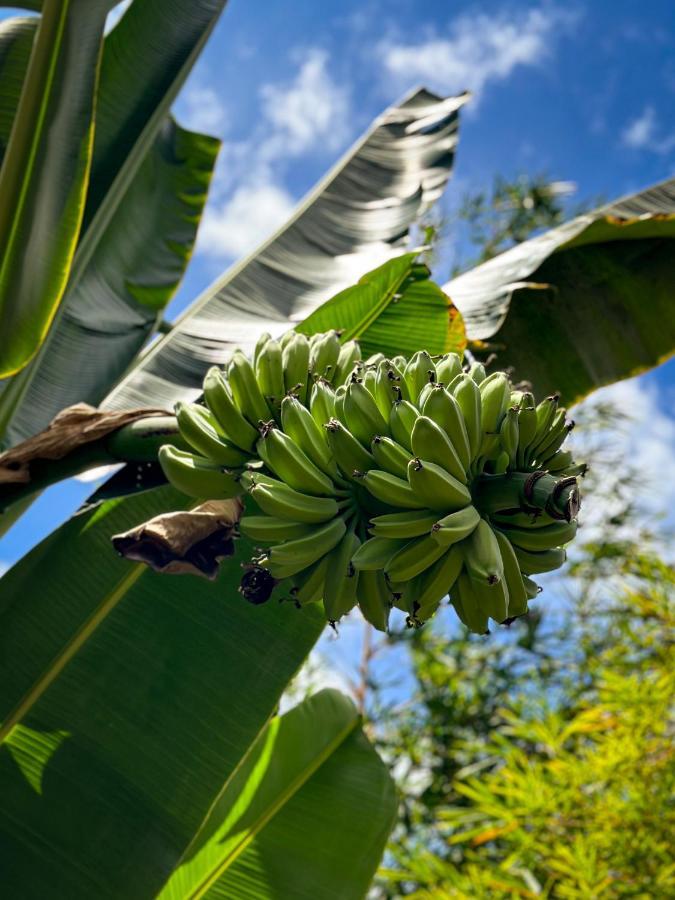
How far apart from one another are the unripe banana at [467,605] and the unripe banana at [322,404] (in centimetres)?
26

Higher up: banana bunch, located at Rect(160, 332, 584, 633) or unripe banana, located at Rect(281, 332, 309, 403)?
unripe banana, located at Rect(281, 332, 309, 403)

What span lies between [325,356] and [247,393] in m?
0.14

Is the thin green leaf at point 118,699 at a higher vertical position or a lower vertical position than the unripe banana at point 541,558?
lower

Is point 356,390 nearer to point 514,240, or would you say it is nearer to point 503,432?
point 503,432

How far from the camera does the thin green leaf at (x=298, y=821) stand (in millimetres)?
1898

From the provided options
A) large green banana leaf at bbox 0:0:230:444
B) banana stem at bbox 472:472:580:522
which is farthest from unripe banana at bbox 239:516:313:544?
large green banana leaf at bbox 0:0:230:444

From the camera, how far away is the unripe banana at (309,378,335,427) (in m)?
1.09

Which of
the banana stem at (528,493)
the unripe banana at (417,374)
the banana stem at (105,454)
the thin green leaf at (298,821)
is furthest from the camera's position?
the thin green leaf at (298,821)

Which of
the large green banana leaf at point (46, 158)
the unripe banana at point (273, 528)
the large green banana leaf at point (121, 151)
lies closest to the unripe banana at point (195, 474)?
the unripe banana at point (273, 528)

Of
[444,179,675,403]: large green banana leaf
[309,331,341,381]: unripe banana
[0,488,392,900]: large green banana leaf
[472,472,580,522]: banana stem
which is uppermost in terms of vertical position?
[309,331,341,381]: unripe banana

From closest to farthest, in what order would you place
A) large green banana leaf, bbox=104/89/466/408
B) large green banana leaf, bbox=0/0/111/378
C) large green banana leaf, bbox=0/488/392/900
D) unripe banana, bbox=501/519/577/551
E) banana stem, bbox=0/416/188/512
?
unripe banana, bbox=501/519/577/551
banana stem, bbox=0/416/188/512
large green banana leaf, bbox=0/488/392/900
large green banana leaf, bbox=0/0/111/378
large green banana leaf, bbox=104/89/466/408

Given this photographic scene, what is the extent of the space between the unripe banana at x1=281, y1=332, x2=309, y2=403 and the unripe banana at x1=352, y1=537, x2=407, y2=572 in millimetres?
296

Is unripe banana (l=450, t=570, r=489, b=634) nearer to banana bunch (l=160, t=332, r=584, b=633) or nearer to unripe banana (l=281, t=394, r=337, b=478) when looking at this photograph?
banana bunch (l=160, t=332, r=584, b=633)

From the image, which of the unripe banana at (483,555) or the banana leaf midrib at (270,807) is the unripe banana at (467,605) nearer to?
the unripe banana at (483,555)
